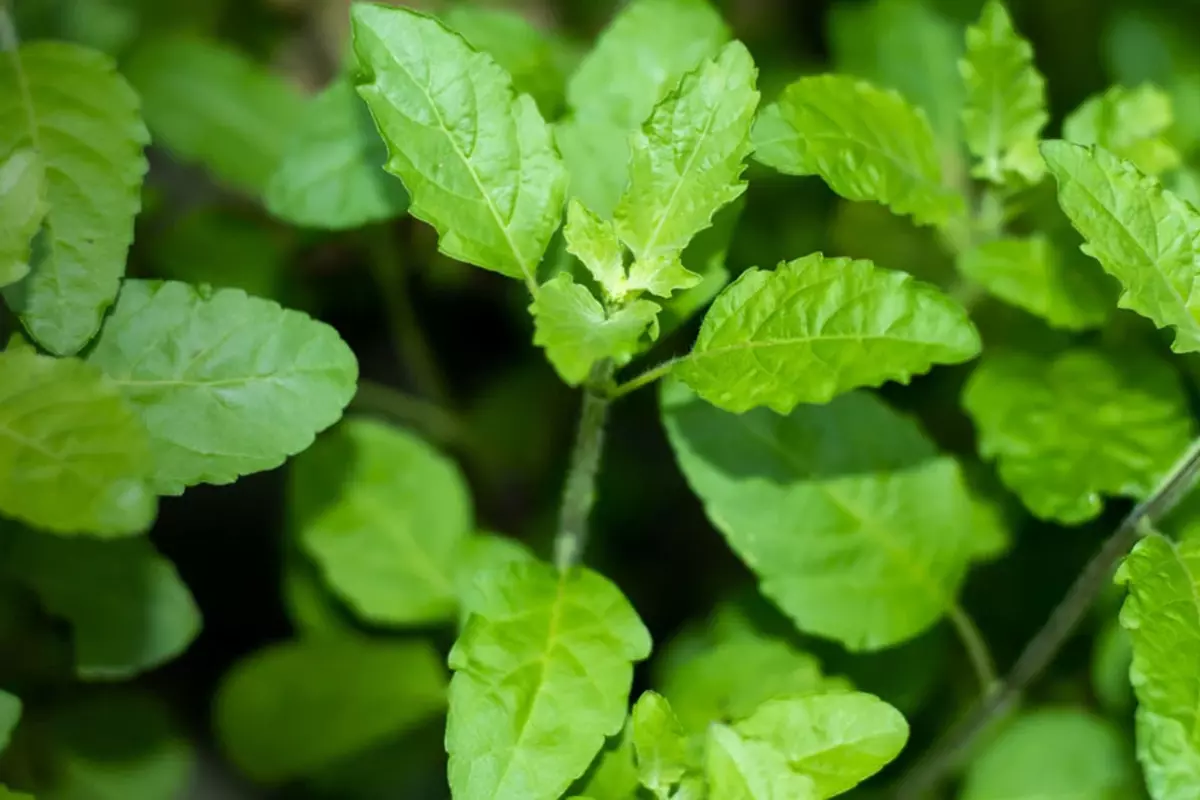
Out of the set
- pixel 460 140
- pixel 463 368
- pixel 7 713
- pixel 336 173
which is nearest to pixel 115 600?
pixel 7 713

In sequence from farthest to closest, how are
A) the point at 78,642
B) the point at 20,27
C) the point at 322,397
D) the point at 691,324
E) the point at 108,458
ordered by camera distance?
the point at 691,324, the point at 20,27, the point at 78,642, the point at 322,397, the point at 108,458

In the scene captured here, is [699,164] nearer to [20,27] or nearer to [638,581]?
[638,581]

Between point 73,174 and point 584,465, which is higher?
point 73,174

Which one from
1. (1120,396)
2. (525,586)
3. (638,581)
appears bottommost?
(638,581)

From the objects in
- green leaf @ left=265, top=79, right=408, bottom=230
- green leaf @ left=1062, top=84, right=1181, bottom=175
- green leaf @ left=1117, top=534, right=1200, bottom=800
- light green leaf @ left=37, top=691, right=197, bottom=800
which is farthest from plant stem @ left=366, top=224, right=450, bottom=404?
green leaf @ left=1117, top=534, right=1200, bottom=800

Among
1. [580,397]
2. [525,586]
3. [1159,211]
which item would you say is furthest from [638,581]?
[1159,211]

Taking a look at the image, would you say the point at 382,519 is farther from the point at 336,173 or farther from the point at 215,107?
the point at 215,107
